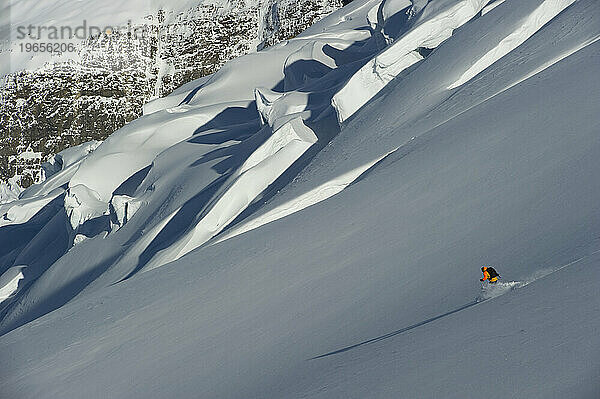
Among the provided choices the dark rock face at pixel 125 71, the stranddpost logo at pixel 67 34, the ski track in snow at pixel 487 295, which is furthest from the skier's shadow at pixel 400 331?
the stranddpost logo at pixel 67 34

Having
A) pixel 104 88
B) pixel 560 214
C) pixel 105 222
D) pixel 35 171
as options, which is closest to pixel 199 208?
pixel 105 222

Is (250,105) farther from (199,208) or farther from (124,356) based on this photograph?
(124,356)

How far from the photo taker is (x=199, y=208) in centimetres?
698

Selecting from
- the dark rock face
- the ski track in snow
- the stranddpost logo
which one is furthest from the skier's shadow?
the stranddpost logo

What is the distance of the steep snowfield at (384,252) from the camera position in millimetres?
2207

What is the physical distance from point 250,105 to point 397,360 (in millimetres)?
9446

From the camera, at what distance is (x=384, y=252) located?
346 cm

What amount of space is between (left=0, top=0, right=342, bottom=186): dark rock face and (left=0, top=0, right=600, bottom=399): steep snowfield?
33187mm

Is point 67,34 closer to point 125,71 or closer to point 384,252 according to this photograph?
point 125,71

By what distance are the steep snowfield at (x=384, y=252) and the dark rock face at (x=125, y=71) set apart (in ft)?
109

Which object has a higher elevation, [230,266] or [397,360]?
[397,360]

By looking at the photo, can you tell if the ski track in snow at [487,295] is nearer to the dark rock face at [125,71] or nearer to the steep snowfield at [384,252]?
the steep snowfield at [384,252]

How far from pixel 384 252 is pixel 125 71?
44.2 metres

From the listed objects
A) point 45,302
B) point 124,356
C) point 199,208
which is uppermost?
point 124,356
